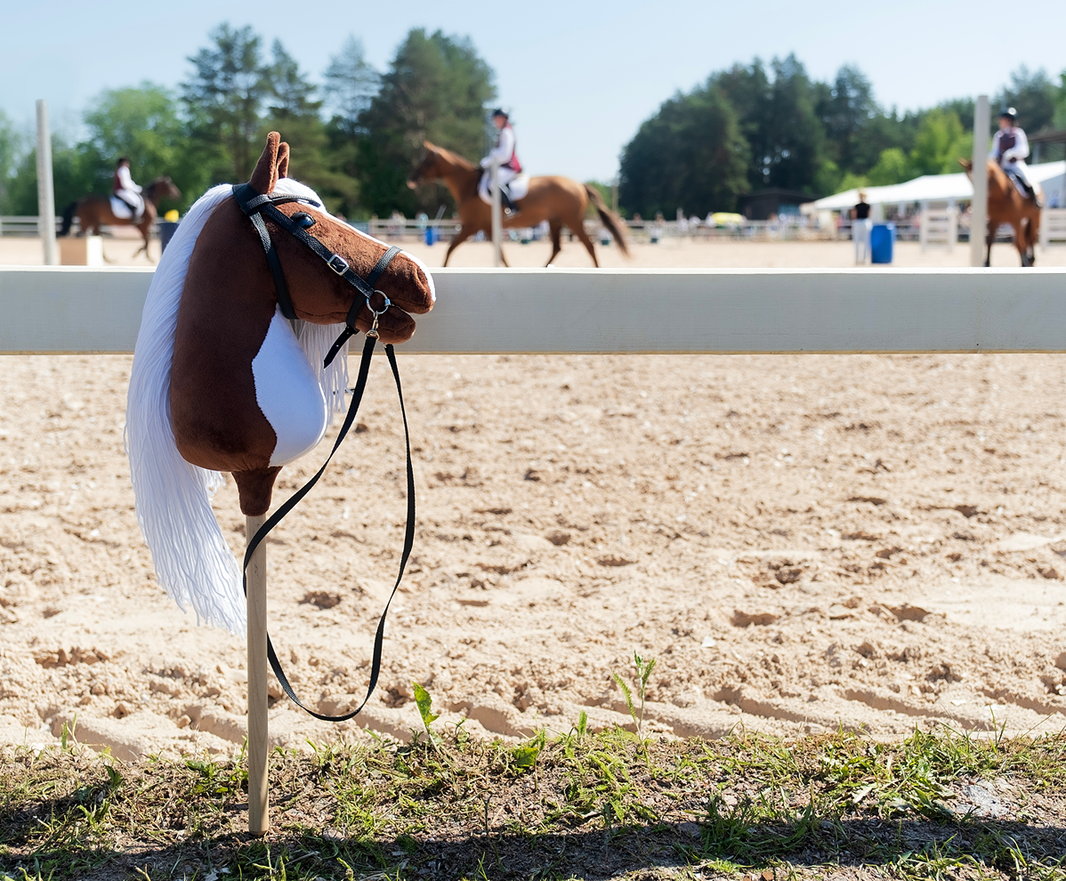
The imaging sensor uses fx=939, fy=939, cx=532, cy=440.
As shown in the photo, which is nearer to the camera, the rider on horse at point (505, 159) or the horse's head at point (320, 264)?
the horse's head at point (320, 264)

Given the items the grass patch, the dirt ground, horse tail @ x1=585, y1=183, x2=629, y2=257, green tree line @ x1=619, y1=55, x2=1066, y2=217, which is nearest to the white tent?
horse tail @ x1=585, y1=183, x2=629, y2=257

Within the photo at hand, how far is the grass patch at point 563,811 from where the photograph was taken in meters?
1.67

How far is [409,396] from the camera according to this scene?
212 inches

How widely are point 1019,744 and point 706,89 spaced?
104 meters

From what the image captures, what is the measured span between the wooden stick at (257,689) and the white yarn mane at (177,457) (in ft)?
0.13

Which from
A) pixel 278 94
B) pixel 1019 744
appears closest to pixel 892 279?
pixel 1019 744

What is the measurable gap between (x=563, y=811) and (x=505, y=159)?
31.2 ft

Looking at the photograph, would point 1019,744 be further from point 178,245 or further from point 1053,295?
point 178,245

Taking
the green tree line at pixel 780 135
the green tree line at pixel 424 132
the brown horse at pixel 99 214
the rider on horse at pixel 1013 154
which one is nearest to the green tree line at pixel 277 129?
the green tree line at pixel 424 132

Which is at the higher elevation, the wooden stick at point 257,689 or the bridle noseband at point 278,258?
the bridle noseband at point 278,258

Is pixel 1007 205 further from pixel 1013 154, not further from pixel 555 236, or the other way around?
pixel 555 236

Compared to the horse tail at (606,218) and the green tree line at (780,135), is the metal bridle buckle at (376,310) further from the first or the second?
the green tree line at (780,135)

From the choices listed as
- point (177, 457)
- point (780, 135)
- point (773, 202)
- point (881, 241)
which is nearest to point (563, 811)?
point (177, 457)

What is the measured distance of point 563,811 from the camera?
6.00ft
